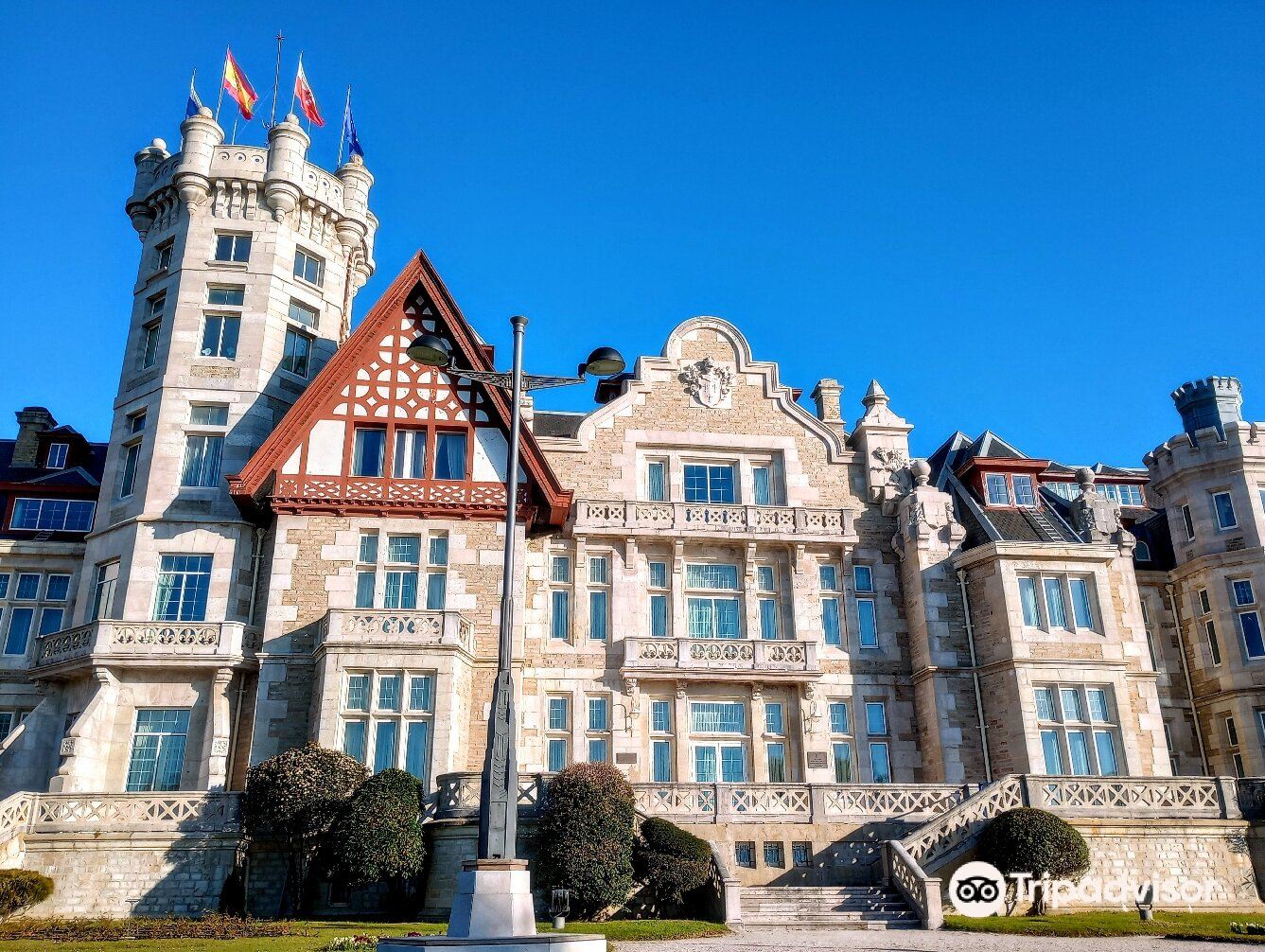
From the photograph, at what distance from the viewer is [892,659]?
31.3 metres

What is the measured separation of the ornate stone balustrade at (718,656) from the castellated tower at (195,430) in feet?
33.6

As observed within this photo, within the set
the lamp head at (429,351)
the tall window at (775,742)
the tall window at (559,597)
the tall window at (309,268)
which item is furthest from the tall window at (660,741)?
the lamp head at (429,351)

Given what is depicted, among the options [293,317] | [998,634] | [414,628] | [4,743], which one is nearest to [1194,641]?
[998,634]

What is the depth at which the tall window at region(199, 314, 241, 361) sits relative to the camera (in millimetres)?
31859

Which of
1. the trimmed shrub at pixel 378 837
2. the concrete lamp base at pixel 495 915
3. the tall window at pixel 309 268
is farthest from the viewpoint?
the tall window at pixel 309 268

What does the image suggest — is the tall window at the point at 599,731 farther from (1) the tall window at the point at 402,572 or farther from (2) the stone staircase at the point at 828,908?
(2) the stone staircase at the point at 828,908

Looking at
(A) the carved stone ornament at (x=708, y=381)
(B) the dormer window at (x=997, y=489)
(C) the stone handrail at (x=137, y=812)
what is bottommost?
(C) the stone handrail at (x=137, y=812)

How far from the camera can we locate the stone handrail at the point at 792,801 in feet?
81.3

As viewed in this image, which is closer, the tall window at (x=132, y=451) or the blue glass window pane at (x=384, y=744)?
the blue glass window pane at (x=384, y=744)

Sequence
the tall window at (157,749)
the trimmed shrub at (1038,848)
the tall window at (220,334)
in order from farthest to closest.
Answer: the tall window at (220,334), the tall window at (157,749), the trimmed shrub at (1038,848)

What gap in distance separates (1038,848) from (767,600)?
36.5ft

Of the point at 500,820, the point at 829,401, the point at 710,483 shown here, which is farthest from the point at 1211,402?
the point at 500,820

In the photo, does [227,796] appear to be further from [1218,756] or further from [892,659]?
[1218,756]

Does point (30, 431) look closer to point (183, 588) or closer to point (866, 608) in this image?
point (183, 588)
